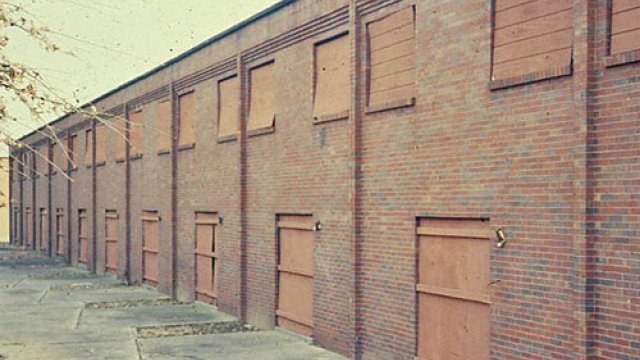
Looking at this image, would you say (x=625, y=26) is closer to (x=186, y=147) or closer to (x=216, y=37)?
(x=216, y=37)

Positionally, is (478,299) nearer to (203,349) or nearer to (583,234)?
(583,234)

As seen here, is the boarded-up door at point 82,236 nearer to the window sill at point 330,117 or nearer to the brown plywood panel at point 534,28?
the window sill at point 330,117

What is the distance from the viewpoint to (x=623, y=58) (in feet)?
24.0

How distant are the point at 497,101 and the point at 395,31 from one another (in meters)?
2.67

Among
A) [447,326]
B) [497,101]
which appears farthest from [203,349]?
[497,101]

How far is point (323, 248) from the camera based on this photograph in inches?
521

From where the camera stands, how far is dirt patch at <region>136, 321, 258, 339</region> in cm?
1483

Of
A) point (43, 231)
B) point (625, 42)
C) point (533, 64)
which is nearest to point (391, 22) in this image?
point (533, 64)

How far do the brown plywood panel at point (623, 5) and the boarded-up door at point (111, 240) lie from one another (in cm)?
2270

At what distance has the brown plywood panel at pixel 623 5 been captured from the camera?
289 inches

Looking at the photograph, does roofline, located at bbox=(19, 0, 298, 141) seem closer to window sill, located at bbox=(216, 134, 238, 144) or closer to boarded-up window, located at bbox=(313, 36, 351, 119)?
boarded-up window, located at bbox=(313, 36, 351, 119)

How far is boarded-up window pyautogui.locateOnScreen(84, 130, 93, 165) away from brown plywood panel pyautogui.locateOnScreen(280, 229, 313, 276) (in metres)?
Answer: 18.2

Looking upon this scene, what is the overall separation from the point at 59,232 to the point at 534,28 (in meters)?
32.4

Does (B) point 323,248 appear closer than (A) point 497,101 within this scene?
No
